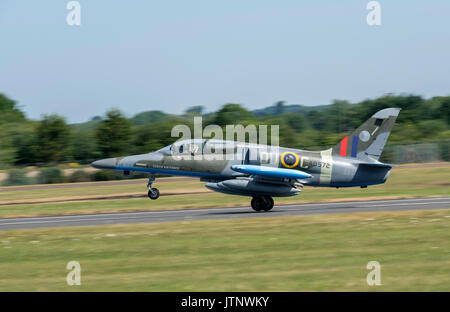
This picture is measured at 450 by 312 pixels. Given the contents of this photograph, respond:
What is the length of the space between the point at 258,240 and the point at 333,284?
5.06m

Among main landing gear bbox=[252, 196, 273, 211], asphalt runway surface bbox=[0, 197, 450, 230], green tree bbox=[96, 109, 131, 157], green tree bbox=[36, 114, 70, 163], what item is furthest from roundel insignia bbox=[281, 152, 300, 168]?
green tree bbox=[36, 114, 70, 163]

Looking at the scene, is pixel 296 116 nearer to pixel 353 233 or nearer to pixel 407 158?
pixel 407 158

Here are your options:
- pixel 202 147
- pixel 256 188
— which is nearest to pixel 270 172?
pixel 256 188

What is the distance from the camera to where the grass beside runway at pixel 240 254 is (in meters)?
11.3

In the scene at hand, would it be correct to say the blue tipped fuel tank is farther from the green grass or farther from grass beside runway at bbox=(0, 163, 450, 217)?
the green grass

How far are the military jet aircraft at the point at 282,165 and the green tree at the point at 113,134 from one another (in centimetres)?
4089

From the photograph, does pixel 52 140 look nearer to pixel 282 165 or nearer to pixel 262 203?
pixel 282 165

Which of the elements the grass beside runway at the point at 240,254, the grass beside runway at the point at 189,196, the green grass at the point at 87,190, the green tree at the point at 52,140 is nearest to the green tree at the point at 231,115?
the green tree at the point at 52,140

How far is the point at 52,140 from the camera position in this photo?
2650 inches

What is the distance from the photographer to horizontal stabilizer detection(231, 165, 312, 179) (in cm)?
2216

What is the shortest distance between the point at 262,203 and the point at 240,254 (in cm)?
896

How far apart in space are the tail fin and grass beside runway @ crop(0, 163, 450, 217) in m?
4.29

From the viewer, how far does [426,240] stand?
598 inches
